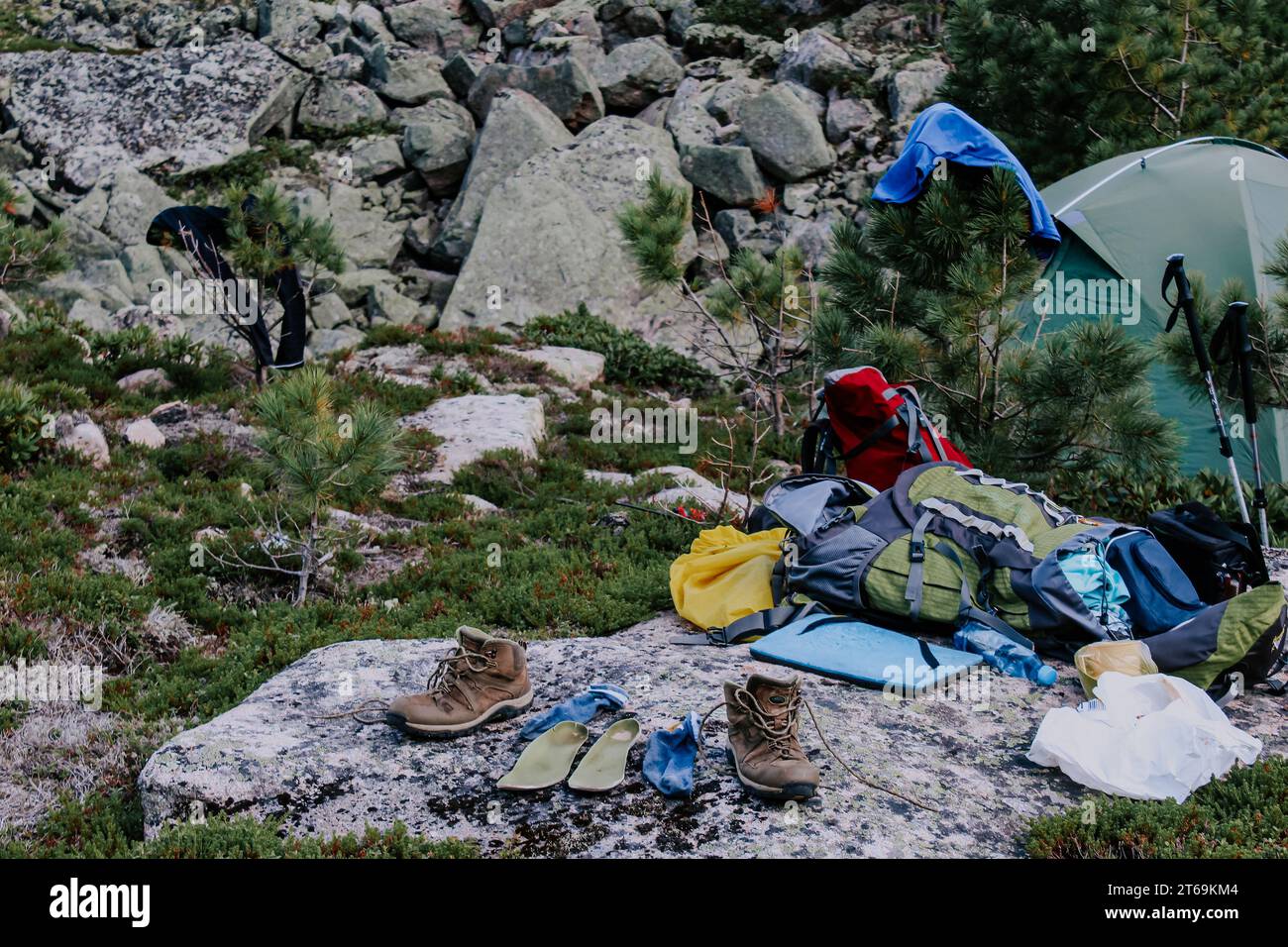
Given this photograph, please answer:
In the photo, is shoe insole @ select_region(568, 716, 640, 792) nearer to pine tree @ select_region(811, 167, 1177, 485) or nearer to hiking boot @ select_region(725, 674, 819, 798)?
hiking boot @ select_region(725, 674, 819, 798)

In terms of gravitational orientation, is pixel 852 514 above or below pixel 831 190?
below

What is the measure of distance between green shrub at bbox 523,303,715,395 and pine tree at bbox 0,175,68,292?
6524 millimetres

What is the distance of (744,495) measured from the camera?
9.48 meters

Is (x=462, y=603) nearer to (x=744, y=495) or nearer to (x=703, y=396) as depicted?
(x=744, y=495)

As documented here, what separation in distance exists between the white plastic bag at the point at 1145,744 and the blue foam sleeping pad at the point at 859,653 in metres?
0.75

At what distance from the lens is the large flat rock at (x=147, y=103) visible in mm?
22828

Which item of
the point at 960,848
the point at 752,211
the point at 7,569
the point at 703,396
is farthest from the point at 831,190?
the point at 960,848

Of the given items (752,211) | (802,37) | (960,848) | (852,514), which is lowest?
(960,848)

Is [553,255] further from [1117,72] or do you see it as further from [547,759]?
[547,759]

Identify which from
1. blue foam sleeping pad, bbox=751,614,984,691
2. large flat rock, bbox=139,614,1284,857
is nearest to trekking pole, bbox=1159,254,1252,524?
large flat rock, bbox=139,614,1284,857

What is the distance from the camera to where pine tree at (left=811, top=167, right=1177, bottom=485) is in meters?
6.93

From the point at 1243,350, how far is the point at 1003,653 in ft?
9.85

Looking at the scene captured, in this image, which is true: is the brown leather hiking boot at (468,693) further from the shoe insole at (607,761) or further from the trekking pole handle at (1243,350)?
the trekking pole handle at (1243,350)
